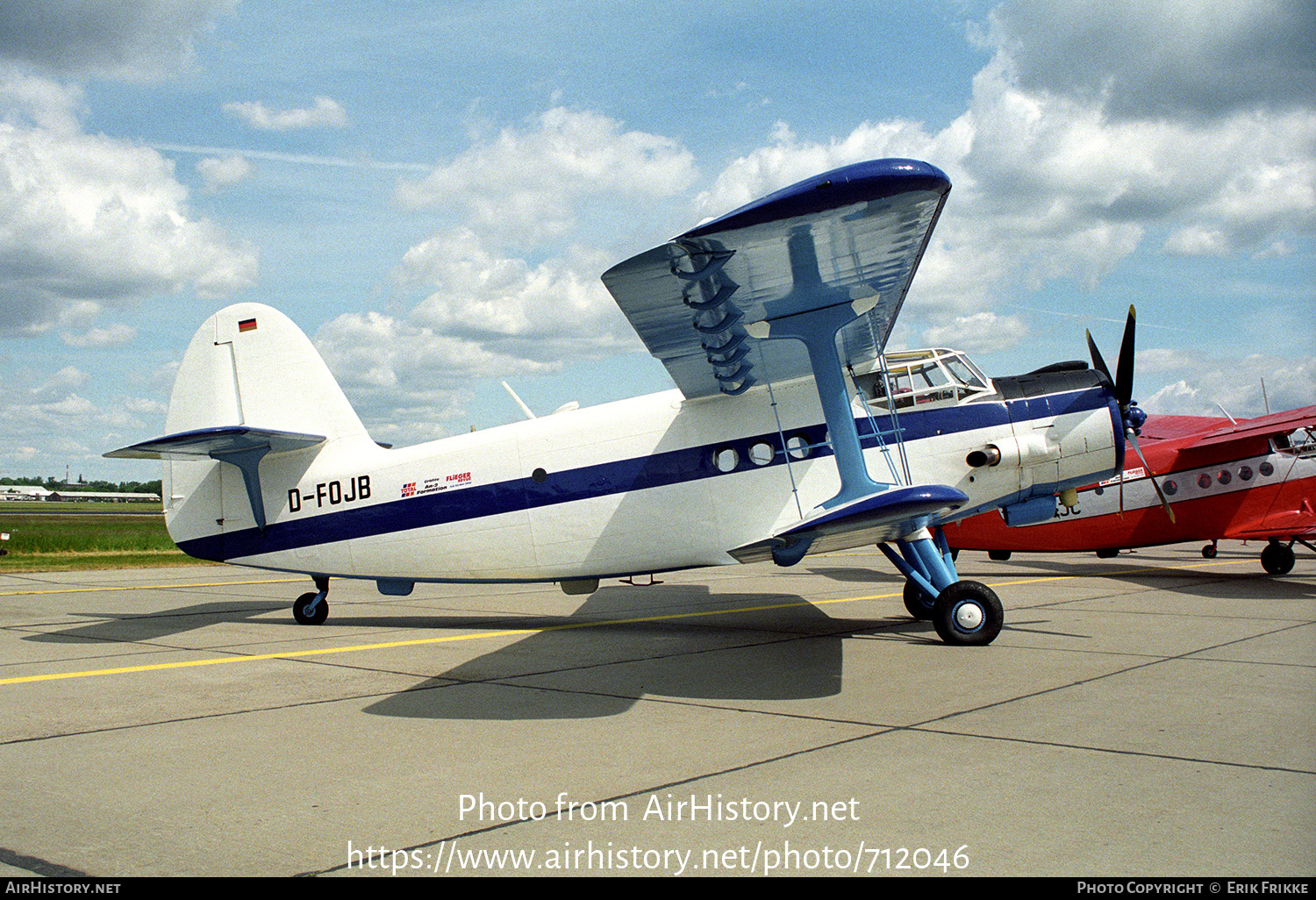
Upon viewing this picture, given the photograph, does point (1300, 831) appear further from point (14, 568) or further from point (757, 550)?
point (14, 568)

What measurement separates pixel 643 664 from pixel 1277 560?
13.5 m

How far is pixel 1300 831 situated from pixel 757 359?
5.54 m

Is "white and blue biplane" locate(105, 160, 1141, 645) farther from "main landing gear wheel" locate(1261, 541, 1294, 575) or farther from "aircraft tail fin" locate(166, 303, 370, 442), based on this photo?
"main landing gear wheel" locate(1261, 541, 1294, 575)

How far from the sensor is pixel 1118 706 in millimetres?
5453

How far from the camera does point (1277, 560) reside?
15156mm

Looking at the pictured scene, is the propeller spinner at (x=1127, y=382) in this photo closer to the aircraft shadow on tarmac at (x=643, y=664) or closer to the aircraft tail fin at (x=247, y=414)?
the aircraft shadow on tarmac at (x=643, y=664)

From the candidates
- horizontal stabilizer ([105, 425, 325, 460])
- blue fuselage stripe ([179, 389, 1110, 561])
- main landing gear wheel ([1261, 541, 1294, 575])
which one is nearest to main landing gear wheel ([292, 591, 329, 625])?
blue fuselage stripe ([179, 389, 1110, 561])

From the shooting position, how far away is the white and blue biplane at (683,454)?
23.0 ft

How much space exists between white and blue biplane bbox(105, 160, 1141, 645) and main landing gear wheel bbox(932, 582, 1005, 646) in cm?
2

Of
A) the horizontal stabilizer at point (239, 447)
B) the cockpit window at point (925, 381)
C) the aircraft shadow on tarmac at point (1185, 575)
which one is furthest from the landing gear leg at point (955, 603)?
the horizontal stabilizer at point (239, 447)

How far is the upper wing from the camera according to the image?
16.2 ft

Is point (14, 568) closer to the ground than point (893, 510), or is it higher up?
higher up

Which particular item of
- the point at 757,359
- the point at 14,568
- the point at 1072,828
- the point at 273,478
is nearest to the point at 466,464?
the point at 273,478

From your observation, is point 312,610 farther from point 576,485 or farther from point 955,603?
point 955,603
